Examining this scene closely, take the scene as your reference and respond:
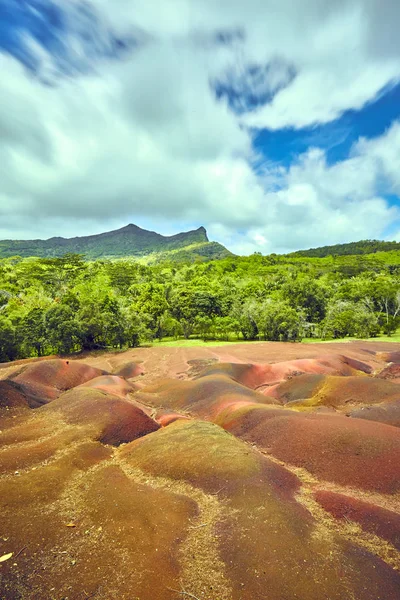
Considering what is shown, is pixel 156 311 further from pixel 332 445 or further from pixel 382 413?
pixel 332 445

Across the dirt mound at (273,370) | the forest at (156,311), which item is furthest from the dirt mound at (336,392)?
the forest at (156,311)

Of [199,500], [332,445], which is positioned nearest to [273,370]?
[332,445]

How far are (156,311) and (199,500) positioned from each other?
51758 mm

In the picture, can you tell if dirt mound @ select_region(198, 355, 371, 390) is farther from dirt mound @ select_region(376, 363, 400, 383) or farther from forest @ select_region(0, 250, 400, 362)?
forest @ select_region(0, 250, 400, 362)

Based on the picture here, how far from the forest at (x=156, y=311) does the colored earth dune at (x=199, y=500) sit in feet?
86.6

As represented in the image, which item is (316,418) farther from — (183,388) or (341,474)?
(183,388)

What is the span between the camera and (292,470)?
13.2 meters

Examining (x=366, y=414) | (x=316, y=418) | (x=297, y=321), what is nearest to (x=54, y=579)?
(x=316, y=418)

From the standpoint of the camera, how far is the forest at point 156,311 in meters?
45.1

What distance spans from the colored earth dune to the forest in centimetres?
2640

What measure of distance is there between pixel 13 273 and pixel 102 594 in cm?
9316

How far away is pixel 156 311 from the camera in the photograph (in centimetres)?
6144

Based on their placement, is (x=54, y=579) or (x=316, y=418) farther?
(x=316, y=418)

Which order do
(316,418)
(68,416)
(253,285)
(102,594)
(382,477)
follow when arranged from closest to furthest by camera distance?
(102,594) < (382,477) < (316,418) < (68,416) < (253,285)
